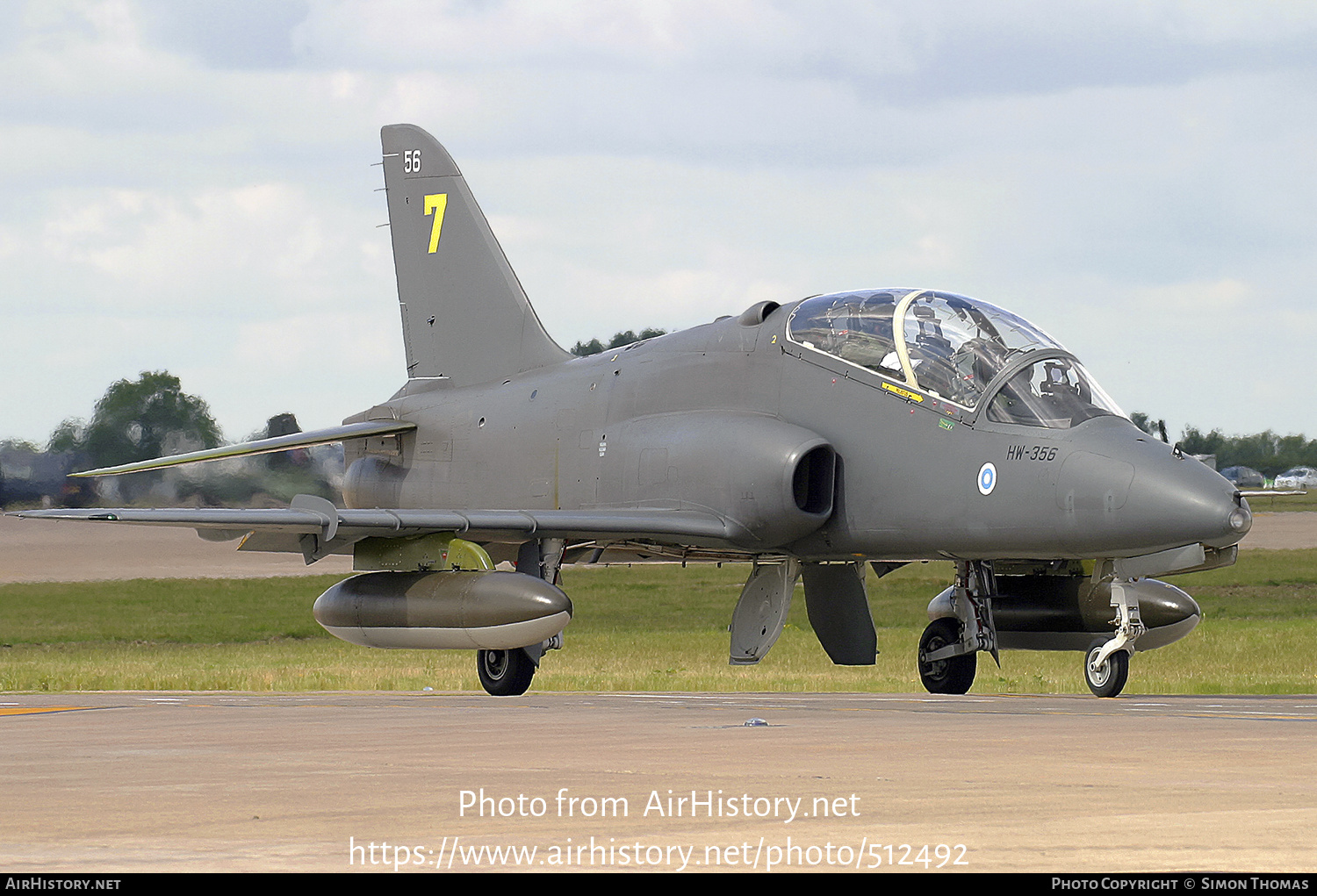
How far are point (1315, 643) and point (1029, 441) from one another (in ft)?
48.8

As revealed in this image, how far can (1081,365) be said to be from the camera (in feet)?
53.0

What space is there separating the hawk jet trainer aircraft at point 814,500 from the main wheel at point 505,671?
5 centimetres

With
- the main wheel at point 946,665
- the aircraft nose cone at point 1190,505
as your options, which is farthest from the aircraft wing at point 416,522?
the aircraft nose cone at point 1190,505

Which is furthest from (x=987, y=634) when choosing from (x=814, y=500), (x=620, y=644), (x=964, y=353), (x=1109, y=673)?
(x=620, y=644)

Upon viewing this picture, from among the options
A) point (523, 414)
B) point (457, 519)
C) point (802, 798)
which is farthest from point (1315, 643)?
point (802, 798)

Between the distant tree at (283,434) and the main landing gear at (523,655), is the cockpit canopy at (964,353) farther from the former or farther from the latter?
the distant tree at (283,434)

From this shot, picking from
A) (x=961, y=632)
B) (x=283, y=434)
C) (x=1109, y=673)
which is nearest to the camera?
(x=1109, y=673)

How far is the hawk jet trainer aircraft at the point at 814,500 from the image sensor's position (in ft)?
50.4

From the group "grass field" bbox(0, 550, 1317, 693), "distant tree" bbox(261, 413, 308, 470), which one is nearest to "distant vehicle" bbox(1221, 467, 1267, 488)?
"grass field" bbox(0, 550, 1317, 693)

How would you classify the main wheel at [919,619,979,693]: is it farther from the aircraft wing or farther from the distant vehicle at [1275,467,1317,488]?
the distant vehicle at [1275,467,1317,488]

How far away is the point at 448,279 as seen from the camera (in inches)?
900

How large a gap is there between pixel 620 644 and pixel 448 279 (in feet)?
39.2

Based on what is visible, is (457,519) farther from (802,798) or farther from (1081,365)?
(802,798)

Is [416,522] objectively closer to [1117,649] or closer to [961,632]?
[961,632]
